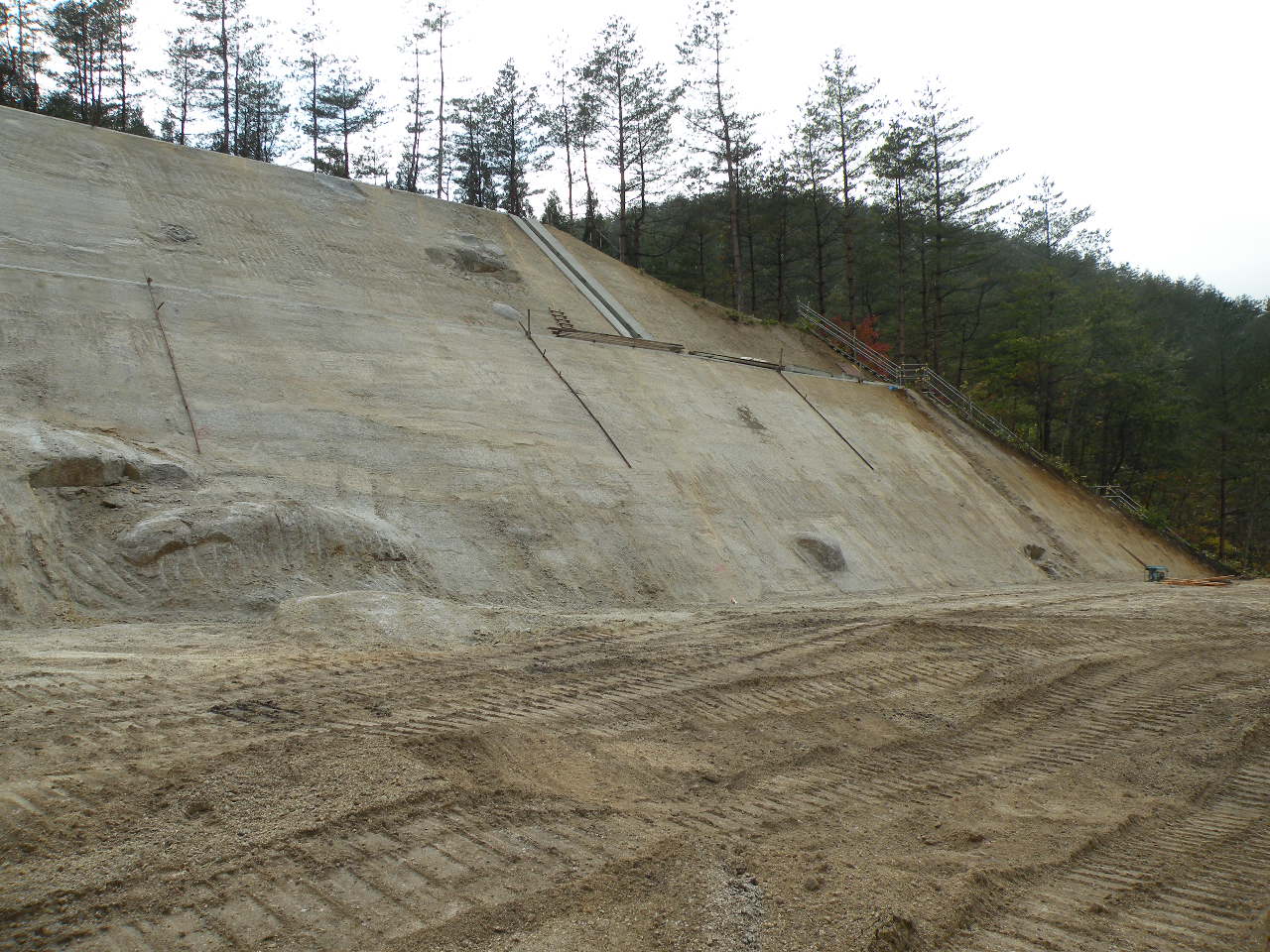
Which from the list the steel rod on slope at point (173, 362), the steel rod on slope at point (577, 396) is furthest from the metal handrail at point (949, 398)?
the steel rod on slope at point (173, 362)

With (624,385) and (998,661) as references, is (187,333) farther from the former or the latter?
(998,661)

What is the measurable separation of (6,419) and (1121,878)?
10589 mm

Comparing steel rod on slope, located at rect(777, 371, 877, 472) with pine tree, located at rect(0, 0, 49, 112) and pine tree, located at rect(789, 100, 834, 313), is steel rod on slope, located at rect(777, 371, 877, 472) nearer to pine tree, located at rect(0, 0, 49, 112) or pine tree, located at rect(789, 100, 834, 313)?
pine tree, located at rect(789, 100, 834, 313)

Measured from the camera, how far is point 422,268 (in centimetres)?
1884

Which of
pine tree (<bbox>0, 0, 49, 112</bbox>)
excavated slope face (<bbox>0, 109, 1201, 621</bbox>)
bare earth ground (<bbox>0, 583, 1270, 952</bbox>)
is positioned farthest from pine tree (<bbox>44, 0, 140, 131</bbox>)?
bare earth ground (<bbox>0, 583, 1270, 952</bbox>)

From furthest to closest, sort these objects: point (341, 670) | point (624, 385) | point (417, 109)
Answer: point (417, 109) → point (624, 385) → point (341, 670)

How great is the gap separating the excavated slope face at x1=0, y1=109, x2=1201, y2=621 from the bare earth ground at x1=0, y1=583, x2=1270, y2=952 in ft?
6.49

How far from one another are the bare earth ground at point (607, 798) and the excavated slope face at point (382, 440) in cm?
198

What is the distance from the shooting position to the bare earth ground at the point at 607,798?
113 inches

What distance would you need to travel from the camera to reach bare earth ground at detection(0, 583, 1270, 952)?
9.44ft

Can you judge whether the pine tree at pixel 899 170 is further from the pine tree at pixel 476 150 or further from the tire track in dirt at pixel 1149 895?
the tire track in dirt at pixel 1149 895

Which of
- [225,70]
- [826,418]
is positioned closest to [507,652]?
[826,418]

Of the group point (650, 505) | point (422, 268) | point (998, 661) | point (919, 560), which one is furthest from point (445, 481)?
point (422, 268)

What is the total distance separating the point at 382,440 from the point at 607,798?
8127 millimetres
